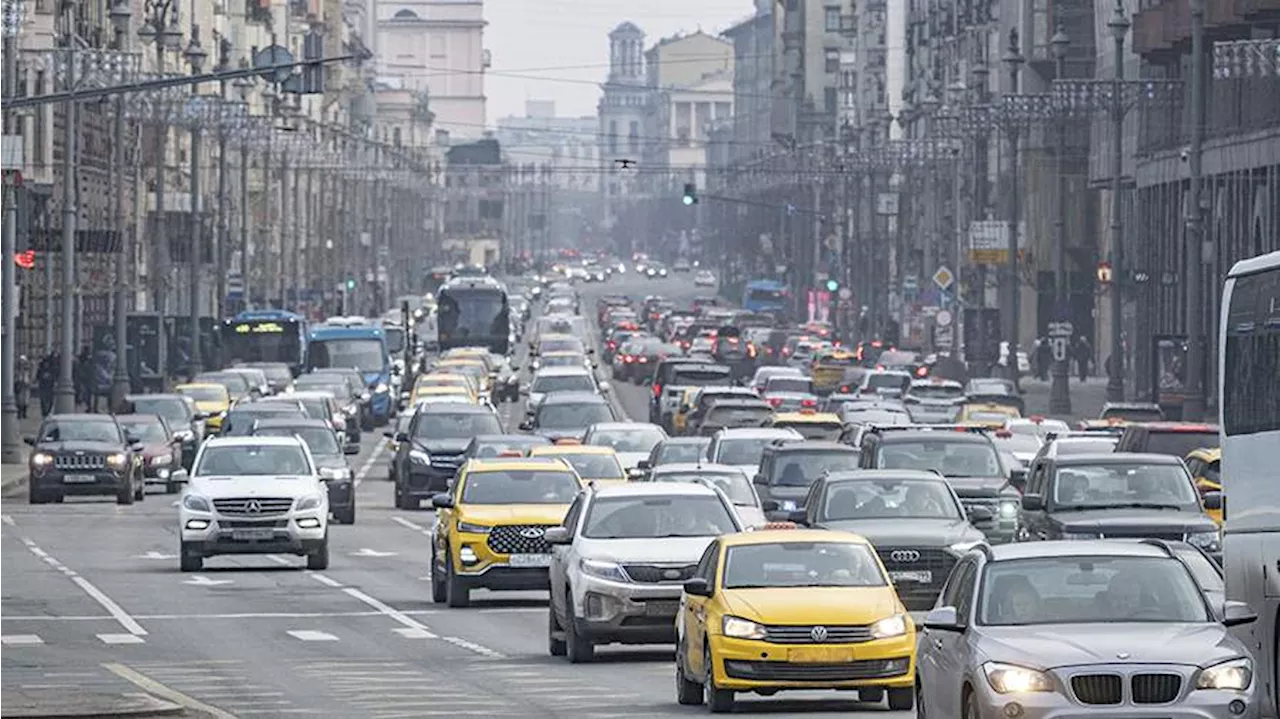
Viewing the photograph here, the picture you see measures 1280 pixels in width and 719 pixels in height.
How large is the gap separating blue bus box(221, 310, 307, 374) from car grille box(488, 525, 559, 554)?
215 feet

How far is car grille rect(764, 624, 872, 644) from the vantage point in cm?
2212

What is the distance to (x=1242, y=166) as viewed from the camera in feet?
268

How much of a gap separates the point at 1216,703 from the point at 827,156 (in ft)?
455

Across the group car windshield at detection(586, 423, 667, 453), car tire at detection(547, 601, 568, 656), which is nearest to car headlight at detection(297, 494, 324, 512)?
car tire at detection(547, 601, 568, 656)

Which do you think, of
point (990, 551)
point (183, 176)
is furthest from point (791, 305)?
point (990, 551)

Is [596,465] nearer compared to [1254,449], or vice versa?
[1254,449]

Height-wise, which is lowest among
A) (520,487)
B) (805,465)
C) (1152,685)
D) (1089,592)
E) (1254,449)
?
(805,465)

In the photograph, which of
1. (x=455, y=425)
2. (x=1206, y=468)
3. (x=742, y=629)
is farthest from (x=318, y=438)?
(x=742, y=629)

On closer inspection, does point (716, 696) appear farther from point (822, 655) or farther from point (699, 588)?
point (699, 588)

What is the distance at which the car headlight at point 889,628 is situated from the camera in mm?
22188

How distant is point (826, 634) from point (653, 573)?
16.5 feet

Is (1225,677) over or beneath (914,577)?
over

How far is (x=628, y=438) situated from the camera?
53.6 meters

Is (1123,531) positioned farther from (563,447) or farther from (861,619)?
(563,447)
